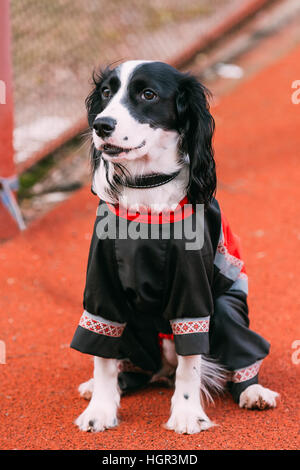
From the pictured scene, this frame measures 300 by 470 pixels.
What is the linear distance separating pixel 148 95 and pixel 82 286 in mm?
2217

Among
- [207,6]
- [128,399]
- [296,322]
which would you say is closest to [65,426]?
[128,399]

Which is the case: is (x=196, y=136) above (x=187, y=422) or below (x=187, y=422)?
above

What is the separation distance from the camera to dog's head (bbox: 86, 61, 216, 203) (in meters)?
2.82

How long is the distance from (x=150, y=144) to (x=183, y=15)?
8486mm

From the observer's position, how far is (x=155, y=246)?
9.41 feet

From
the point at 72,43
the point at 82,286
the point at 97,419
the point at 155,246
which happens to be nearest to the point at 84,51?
the point at 72,43

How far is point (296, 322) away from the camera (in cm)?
417

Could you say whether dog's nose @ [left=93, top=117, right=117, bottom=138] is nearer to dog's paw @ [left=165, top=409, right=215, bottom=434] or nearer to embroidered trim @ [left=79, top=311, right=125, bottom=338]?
embroidered trim @ [left=79, top=311, right=125, bottom=338]

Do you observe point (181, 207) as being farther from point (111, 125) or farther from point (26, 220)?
point (26, 220)

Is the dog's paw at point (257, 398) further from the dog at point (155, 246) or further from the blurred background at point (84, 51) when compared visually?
the blurred background at point (84, 51)

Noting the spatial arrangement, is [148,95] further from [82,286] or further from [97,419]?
[82,286]

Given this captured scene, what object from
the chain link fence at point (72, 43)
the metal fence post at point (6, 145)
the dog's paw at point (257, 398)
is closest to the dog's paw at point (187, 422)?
the dog's paw at point (257, 398)

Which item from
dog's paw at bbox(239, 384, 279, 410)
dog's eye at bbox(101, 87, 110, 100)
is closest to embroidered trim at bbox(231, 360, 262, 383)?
dog's paw at bbox(239, 384, 279, 410)

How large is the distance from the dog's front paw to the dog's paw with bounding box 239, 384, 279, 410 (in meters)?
0.65
